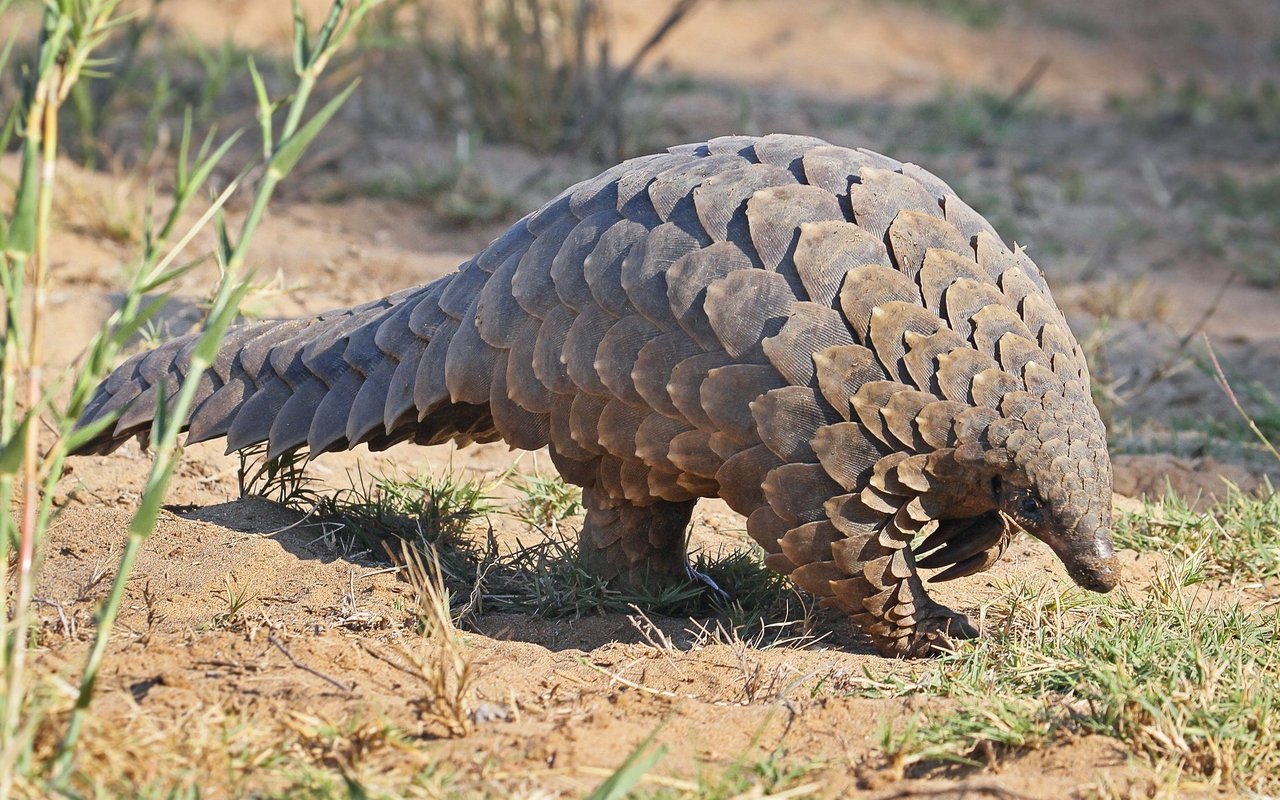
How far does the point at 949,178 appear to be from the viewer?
7.91m

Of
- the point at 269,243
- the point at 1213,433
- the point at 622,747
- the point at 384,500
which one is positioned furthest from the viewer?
the point at 269,243

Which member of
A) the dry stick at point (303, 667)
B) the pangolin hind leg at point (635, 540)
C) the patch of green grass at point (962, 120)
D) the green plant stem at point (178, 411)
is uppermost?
the green plant stem at point (178, 411)

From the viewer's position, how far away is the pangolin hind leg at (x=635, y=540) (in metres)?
3.26

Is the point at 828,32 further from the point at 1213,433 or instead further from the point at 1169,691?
the point at 1169,691

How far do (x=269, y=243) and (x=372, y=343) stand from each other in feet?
10.9

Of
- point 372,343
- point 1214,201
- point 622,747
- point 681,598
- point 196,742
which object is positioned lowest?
point 1214,201

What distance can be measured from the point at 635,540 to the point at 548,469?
104cm

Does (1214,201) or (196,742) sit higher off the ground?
(196,742)

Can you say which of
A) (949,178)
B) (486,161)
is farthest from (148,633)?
(949,178)

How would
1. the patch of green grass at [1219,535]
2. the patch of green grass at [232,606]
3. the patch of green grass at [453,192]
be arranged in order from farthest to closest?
Result: the patch of green grass at [453,192], the patch of green grass at [1219,535], the patch of green grass at [232,606]

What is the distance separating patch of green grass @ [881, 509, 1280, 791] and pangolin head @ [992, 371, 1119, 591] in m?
0.18

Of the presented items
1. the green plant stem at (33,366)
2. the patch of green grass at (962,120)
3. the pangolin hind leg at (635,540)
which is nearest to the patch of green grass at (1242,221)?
the patch of green grass at (962,120)

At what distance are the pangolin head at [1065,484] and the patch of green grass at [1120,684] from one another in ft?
0.58

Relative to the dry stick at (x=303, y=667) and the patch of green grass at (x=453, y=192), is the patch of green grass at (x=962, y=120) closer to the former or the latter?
the patch of green grass at (x=453, y=192)
